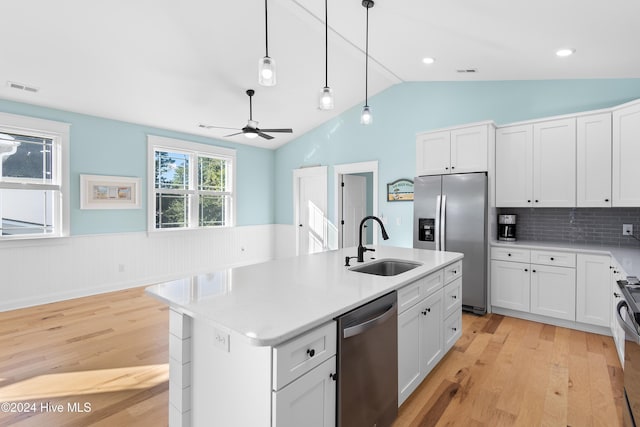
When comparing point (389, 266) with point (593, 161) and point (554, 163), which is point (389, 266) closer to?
point (554, 163)

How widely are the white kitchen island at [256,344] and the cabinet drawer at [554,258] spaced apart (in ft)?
7.94

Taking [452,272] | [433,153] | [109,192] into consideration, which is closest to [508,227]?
[433,153]

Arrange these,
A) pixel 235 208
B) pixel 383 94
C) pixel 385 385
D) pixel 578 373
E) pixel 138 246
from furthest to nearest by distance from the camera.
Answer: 1. pixel 235 208
2. pixel 383 94
3. pixel 138 246
4. pixel 578 373
5. pixel 385 385

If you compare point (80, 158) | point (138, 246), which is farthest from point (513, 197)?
point (80, 158)

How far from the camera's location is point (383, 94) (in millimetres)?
5484

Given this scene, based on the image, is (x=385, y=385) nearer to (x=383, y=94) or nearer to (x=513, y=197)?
(x=513, y=197)

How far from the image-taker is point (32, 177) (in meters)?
4.18

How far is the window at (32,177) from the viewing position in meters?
4.00

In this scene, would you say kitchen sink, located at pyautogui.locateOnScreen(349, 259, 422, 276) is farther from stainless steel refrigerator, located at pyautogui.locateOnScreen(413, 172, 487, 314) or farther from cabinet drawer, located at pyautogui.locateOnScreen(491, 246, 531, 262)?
cabinet drawer, located at pyautogui.locateOnScreen(491, 246, 531, 262)

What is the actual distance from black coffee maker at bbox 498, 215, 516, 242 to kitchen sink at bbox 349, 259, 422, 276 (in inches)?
85.3

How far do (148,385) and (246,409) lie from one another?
154 cm

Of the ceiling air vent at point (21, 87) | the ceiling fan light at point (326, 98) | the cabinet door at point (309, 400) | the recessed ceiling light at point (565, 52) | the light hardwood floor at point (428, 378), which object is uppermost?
the recessed ceiling light at point (565, 52)

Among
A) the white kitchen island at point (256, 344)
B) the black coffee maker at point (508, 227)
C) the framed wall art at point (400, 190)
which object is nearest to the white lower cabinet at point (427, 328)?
the white kitchen island at point (256, 344)

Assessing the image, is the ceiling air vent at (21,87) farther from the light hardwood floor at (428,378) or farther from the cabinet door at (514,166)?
the cabinet door at (514,166)
